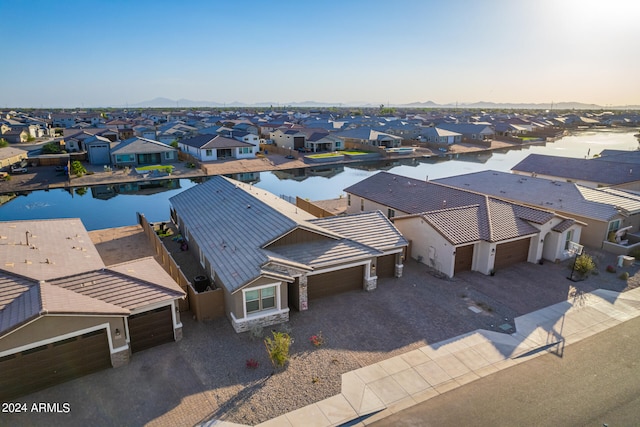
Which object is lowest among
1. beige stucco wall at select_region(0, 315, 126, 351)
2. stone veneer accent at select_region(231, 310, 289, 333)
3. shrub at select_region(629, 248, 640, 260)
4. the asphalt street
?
the asphalt street

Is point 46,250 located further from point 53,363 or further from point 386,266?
point 386,266

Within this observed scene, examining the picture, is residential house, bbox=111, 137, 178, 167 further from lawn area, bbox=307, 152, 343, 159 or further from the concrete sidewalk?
the concrete sidewalk

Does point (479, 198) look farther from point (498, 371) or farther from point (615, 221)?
point (498, 371)

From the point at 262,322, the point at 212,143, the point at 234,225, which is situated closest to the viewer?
the point at 262,322

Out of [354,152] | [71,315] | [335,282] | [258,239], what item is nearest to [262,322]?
[258,239]

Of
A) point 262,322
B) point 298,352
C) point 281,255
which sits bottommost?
point 298,352

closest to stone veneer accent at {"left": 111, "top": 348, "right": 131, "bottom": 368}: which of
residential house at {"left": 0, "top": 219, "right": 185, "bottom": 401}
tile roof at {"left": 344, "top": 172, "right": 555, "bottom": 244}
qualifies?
residential house at {"left": 0, "top": 219, "right": 185, "bottom": 401}
